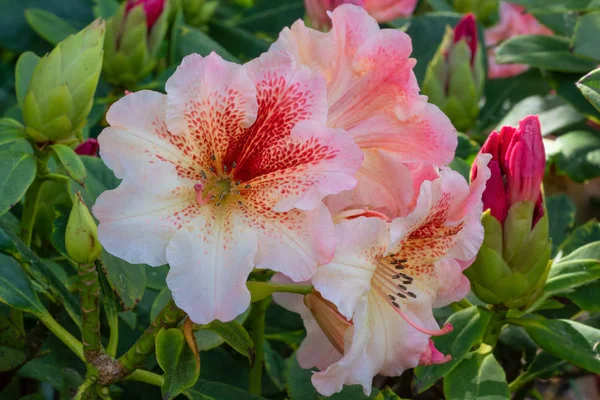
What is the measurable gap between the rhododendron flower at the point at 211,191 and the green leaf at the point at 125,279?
0.15 meters

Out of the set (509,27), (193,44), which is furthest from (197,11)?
(509,27)

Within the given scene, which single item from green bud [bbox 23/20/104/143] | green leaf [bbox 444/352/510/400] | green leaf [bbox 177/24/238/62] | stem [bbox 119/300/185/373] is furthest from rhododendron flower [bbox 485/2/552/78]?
stem [bbox 119/300/185/373]

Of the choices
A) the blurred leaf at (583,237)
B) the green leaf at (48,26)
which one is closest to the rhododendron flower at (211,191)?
the blurred leaf at (583,237)

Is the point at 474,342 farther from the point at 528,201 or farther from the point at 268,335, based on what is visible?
the point at 268,335

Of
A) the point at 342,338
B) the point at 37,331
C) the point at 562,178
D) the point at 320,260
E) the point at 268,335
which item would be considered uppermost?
the point at 320,260

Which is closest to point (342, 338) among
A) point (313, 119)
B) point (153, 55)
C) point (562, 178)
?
point (313, 119)

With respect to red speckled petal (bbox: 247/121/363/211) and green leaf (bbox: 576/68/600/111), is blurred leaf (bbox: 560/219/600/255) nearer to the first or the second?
green leaf (bbox: 576/68/600/111)

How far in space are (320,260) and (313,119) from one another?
0.11 metres

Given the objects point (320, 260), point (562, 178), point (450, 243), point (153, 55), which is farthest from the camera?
point (562, 178)

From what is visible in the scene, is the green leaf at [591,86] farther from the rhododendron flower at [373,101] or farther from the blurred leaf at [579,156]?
the blurred leaf at [579,156]

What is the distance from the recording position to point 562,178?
1.63 meters

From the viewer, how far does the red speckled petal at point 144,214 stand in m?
0.63

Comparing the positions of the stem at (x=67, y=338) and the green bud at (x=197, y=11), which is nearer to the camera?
the stem at (x=67, y=338)

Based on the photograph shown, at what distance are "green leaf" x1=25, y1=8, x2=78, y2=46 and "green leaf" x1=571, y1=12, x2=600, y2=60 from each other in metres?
0.78
